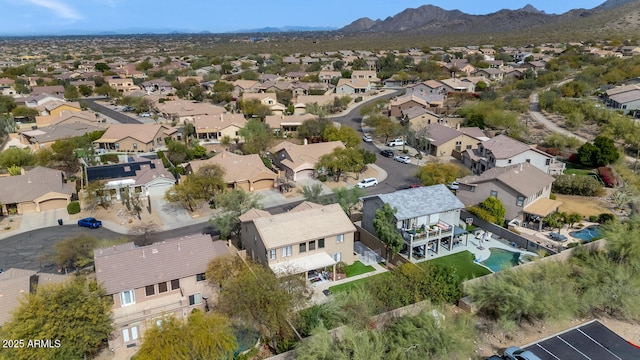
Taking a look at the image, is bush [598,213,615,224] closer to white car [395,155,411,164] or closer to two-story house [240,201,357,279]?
two-story house [240,201,357,279]

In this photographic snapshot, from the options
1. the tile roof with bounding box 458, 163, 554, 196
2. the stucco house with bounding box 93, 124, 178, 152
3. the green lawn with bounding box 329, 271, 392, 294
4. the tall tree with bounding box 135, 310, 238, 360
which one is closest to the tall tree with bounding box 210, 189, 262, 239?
the green lawn with bounding box 329, 271, 392, 294

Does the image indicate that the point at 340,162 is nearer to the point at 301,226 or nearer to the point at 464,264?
the point at 301,226

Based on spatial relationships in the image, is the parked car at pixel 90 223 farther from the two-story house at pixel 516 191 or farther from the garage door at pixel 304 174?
the two-story house at pixel 516 191

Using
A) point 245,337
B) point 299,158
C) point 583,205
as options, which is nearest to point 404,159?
point 299,158

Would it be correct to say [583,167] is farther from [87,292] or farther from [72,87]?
[72,87]

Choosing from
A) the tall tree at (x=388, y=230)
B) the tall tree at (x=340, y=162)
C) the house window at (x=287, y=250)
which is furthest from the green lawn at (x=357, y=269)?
the tall tree at (x=340, y=162)
